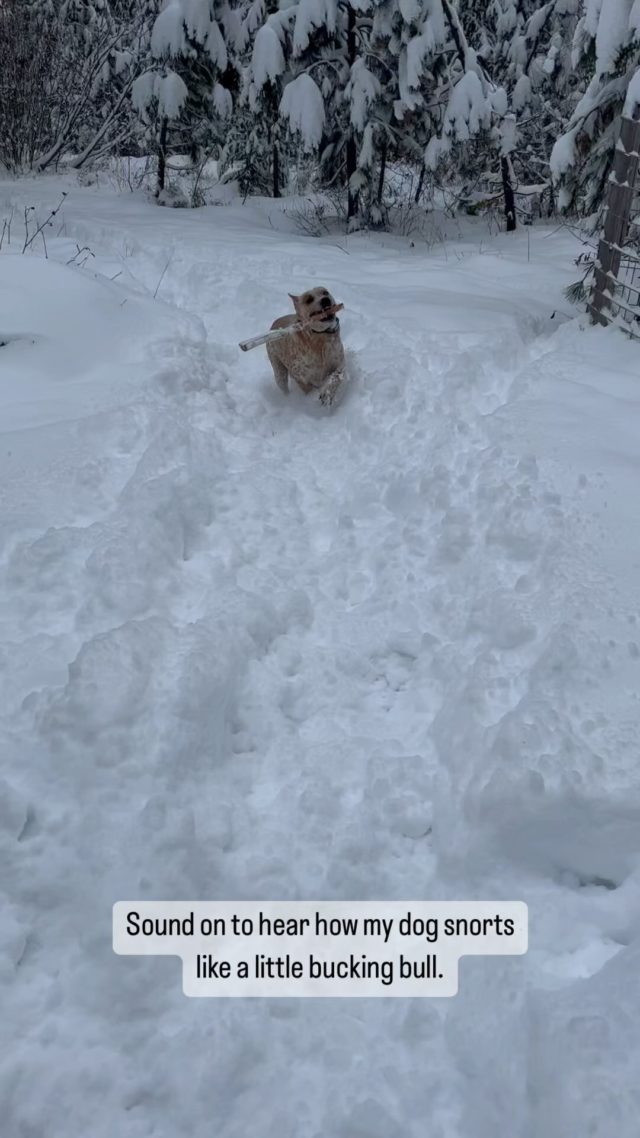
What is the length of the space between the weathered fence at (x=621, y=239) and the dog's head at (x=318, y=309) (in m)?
2.36

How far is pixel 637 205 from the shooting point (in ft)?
21.1

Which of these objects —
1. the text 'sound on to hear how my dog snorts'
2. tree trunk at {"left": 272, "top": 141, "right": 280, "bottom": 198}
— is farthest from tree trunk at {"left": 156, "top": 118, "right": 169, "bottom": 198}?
the text 'sound on to hear how my dog snorts'

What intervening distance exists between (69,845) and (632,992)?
184cm

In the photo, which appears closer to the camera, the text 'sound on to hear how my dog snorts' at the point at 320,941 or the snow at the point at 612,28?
the text 'sound on to hear how my dog snorts' at the point at 320,941

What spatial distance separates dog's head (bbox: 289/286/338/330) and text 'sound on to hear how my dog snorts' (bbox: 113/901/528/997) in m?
4.34

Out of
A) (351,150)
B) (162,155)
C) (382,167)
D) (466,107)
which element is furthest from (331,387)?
(162,155)

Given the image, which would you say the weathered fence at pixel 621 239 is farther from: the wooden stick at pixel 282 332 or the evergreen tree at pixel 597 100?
the wooden stick at pixel 282 332

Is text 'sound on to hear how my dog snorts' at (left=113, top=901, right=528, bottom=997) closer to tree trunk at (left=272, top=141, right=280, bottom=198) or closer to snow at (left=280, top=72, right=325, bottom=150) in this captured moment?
snow at (left=280, top=72, right=325, bottom=150)

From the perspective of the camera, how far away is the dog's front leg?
5.98m

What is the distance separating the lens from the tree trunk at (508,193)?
36.2 ft

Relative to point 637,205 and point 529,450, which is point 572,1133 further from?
point 637,205

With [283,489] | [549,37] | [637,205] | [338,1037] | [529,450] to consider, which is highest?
[549,37]

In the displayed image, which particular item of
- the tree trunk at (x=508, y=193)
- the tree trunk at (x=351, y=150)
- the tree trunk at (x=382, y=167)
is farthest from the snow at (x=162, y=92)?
the tree trunk at (x=508, y=193)

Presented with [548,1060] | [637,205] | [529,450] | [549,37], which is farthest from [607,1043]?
[549,37]
